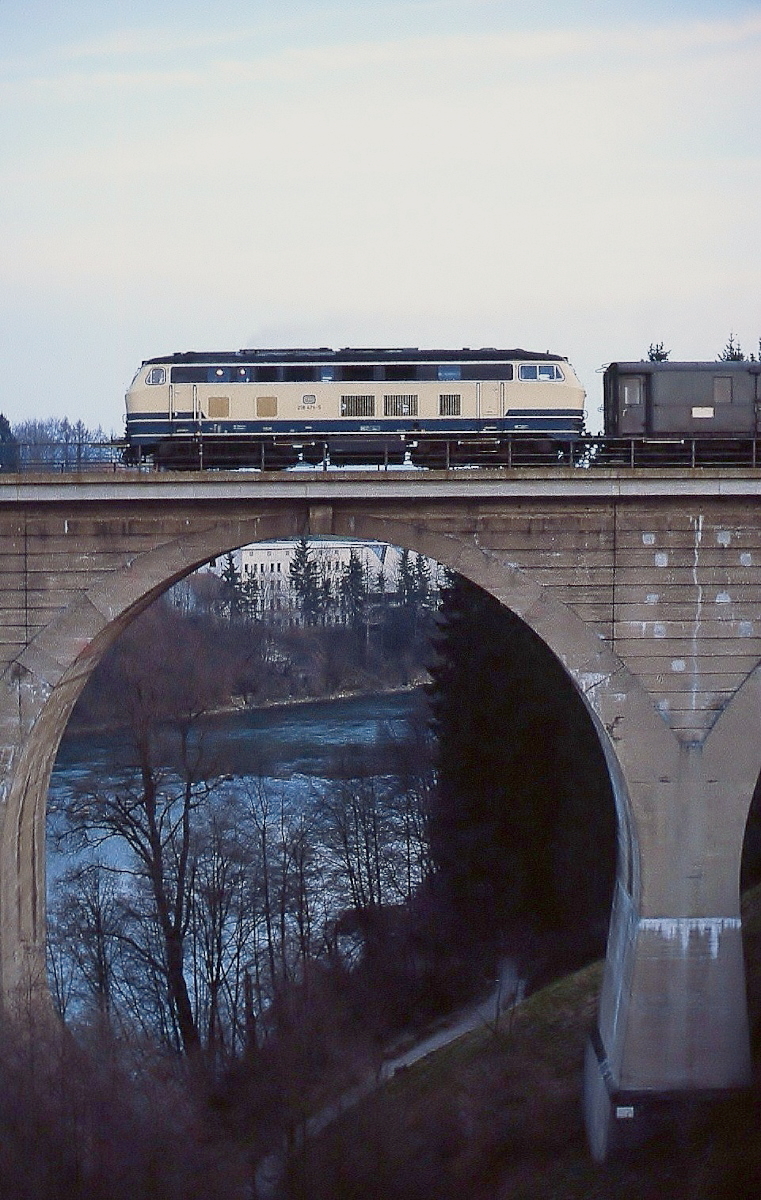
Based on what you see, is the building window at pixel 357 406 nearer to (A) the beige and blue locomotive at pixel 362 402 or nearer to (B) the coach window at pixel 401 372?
(A) the beige and blue locomotive at pixel 362 402

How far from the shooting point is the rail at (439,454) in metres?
21.8

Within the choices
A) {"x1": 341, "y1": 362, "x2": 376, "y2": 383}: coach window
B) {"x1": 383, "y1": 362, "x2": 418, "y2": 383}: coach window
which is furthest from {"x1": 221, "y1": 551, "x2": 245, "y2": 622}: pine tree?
{"x1": 383, "y1": 362, "x2": 418, "y2": 383}: coach window

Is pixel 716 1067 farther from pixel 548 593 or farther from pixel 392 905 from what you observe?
pixel 392 905

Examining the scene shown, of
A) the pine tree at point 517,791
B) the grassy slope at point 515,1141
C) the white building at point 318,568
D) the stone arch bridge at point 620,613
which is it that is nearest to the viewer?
the grassy slope at point 515,1141

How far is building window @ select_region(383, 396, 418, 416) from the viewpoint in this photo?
82.1ft

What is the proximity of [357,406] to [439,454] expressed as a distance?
259 cm

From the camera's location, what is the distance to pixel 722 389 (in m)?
23.2

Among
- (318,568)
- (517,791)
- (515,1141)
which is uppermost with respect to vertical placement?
(318,568)

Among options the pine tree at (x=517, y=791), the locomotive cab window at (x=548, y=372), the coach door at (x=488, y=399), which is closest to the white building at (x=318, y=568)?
the pine tree at (x=517, y=791)

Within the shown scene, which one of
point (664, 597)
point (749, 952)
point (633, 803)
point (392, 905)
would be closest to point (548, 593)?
point (664, 597)

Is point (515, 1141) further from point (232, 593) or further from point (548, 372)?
point (232, 593)

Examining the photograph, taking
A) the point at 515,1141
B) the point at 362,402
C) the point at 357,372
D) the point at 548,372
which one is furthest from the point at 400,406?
the point at 515,1141

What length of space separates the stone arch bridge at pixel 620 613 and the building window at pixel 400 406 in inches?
216

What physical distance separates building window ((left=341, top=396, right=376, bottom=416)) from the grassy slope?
12.1 m
